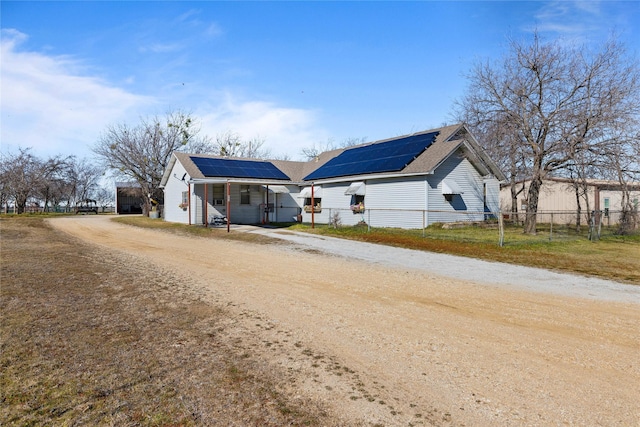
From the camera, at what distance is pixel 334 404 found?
10.8ft

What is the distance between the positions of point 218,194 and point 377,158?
10485mm

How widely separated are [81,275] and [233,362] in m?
6.29

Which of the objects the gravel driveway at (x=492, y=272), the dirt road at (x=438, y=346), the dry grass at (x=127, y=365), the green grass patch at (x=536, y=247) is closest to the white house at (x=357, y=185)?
the green grass patch at (x=536, y=247)

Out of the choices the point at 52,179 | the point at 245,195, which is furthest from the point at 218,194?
the point at 52,179

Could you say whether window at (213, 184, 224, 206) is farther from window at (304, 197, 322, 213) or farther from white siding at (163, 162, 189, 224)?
window at (304, 197, 322, 213)

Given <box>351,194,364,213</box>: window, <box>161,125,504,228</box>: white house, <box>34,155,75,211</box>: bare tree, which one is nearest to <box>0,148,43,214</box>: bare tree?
<box>34,155,75,211</box>: bare tree

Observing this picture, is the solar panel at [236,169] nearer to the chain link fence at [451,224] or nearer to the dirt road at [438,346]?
the chain link fence at [451,224]

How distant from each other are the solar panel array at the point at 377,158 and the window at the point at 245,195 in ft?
14.3

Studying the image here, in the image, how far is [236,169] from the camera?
→ 27.2m

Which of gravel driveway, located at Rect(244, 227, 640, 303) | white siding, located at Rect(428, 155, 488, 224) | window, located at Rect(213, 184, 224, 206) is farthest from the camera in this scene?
window, located at Rect(213, 184, 224, 206)

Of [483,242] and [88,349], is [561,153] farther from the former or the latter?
[88,349]

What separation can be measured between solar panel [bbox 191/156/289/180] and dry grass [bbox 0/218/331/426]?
18880 millimetres

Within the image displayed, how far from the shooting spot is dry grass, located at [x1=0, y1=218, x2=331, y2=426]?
3.11m

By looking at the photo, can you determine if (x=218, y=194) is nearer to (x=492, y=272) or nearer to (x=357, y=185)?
(x=357, y=185)
